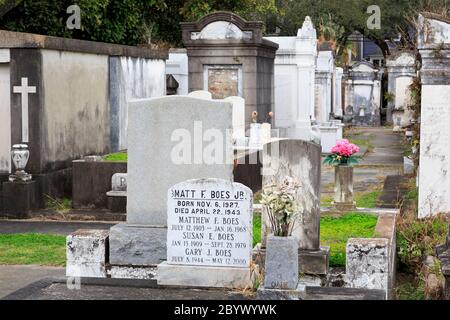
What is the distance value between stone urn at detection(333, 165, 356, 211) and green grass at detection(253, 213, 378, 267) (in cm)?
31

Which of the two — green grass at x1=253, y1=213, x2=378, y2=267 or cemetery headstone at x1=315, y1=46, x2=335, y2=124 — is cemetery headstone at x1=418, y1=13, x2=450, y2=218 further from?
cemetery headstone at x1=315, y1=46, x2=335, y2=124

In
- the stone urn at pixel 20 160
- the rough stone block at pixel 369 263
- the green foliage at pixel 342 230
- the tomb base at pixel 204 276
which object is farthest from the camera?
the stone urn at pixel 20 160

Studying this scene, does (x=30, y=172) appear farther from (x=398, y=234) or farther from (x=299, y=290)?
(x=299, y=290)

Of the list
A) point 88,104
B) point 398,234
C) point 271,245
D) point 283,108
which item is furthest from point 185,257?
point 283,108

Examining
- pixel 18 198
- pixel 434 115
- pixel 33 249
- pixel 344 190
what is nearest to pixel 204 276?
pixel 33 249

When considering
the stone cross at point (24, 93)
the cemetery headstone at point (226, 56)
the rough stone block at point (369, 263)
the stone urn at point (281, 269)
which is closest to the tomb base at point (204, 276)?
the stone urn at point (281, 269)

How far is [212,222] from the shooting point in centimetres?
746

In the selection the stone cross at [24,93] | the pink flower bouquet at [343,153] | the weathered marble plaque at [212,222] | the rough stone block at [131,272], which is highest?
the stone cross at [24,93]

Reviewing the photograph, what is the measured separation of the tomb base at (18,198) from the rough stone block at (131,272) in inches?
191

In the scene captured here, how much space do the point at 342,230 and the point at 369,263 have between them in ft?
6.59

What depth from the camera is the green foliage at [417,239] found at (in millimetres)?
9297

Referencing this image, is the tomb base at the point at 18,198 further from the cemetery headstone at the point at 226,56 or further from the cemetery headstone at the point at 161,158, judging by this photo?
the cemetery headstone at the point at 226,56

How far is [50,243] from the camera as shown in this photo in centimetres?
1090

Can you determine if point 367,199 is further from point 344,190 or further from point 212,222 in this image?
point 212,222
